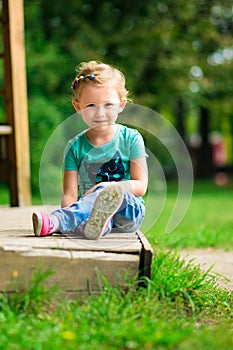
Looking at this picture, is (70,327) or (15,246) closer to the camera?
(70,327)

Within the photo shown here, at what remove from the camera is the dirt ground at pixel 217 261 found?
368 cm

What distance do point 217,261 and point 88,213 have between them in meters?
1.71

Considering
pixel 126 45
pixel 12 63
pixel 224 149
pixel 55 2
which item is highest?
pixel 55 2

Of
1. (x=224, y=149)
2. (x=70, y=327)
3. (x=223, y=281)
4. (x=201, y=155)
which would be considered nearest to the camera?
(x=70, y=327)

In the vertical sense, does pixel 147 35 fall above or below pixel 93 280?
above

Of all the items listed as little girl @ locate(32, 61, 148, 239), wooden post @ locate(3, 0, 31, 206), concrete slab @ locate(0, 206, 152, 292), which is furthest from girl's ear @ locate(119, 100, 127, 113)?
wooden post @ locate(3, 0, 31, 206)

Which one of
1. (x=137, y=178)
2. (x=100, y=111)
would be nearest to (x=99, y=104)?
(x=100, y=111)

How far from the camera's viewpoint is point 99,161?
10.8 ft

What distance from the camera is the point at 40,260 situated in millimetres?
2771

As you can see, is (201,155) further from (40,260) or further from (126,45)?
(40,260)

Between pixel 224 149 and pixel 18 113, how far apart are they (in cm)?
2759

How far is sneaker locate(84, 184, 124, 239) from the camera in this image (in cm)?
288

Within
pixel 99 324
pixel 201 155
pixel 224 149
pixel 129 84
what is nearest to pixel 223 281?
pixel 99 324

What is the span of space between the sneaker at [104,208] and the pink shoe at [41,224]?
18 centimetres
